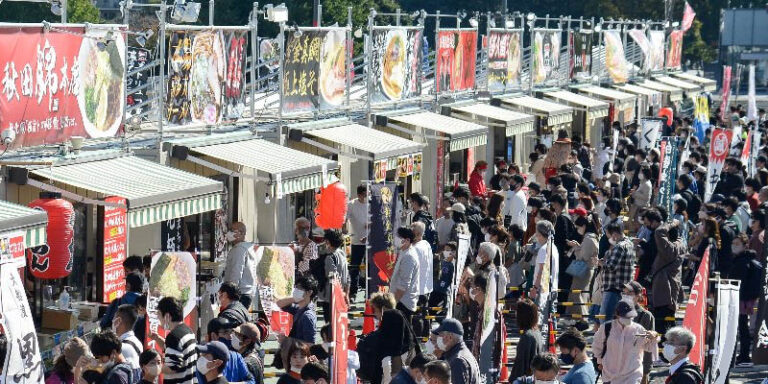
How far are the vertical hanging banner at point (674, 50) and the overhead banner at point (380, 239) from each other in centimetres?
3744

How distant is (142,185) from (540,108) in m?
17.3

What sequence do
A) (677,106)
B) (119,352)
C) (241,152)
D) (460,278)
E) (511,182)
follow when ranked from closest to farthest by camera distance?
(119,352)
(460,278)
(241,152)
(511,182)
(677,106)

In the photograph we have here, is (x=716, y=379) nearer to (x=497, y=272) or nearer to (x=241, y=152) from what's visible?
(x=497, y=272)

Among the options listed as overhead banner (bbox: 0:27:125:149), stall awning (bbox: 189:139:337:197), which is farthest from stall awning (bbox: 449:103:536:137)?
overhead banner (bbox: 0:27:125:149)

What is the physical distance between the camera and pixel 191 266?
43.2 feet

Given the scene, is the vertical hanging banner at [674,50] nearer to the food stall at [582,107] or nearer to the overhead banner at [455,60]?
the food stall at [582,107]

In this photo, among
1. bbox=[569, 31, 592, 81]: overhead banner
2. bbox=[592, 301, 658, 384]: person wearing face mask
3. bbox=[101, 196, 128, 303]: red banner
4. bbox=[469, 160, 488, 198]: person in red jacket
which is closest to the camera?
bbox=[592, 301, 658, 384]: person wearing face mask

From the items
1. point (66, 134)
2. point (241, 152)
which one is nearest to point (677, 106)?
point (241, 152)

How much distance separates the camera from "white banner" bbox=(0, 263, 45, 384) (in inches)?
378

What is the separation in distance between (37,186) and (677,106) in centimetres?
4249

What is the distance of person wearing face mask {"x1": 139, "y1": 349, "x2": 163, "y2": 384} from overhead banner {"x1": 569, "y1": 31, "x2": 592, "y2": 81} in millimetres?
27778

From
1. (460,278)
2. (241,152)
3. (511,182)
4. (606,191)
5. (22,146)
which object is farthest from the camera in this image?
(606,191)

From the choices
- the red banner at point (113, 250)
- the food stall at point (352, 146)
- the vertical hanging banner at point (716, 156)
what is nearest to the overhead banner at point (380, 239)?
the food stall at point (352, 146)

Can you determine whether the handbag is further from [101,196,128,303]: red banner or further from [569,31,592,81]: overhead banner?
[569,31,592,81]: overhead banner
